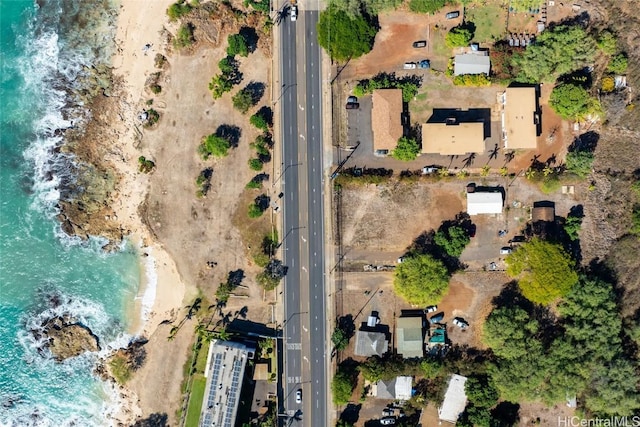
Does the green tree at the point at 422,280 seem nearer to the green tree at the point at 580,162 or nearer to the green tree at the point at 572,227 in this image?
the green tree at the point at 572,227

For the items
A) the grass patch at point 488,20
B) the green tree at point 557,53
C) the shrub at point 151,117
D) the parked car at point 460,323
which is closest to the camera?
the green tree at point 557,53

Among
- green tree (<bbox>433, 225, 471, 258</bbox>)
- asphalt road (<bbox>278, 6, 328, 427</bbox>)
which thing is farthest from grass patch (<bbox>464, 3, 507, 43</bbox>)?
green tree (<bbox>433, 225, 471, 258</bbox>)

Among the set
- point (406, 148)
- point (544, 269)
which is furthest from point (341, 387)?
point (406, 148)

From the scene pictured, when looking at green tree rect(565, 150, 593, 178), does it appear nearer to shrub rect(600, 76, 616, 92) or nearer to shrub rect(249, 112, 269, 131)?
shrub rect(600, 76, 616, 92)

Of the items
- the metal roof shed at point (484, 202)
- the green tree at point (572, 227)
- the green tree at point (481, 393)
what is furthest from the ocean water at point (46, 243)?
the green tree at point (572, 227)

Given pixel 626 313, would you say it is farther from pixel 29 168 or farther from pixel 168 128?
pixel 29 168

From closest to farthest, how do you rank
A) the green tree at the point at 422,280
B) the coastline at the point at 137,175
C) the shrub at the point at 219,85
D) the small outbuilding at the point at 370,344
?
the green tree at the point at 422,280 → the small outbuilding at the point at 370,344 → the shrub at the point at 219,85 → the coastline at the point at 137,175

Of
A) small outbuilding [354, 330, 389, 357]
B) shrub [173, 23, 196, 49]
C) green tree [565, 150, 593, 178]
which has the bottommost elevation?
small outbuilding [354, 330, 389, 357]
